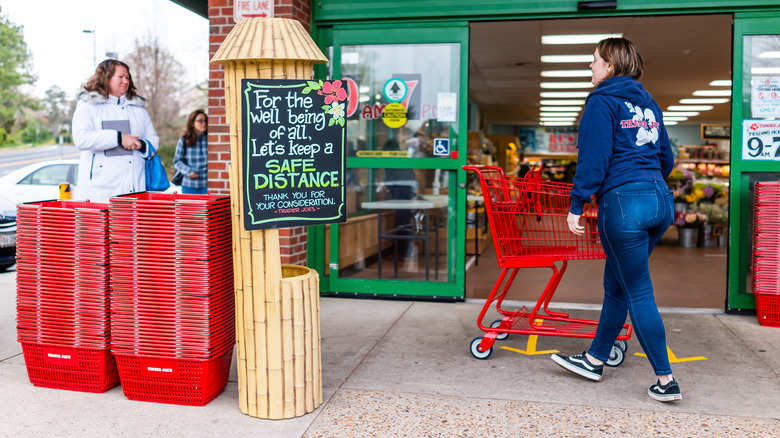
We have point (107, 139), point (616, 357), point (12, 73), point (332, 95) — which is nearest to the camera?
point (332, 95)

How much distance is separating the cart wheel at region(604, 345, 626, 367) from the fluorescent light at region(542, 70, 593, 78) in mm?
8653

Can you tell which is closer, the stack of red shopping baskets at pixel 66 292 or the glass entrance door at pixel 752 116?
the stack of red shopping baskets at pixel 66 292

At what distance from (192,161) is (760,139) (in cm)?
515

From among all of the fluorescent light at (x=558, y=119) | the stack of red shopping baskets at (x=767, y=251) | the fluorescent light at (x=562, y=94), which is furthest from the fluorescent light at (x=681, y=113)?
the stack of red shopping baskets at (x=767, y=251)

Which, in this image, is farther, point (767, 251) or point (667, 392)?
point (767, 251)

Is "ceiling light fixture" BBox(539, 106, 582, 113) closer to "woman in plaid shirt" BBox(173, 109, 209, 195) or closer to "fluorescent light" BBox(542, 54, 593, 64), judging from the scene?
"fluorescent light" BBox(542, 54, 593, 64)

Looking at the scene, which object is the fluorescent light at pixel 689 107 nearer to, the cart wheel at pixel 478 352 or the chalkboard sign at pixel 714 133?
the chalkboard sign at pixel 714 133

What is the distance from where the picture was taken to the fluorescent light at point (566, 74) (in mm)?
11445

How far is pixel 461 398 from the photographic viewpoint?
3070 millimetres

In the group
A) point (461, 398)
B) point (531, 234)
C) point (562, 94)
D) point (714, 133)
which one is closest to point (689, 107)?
point (714, 133)

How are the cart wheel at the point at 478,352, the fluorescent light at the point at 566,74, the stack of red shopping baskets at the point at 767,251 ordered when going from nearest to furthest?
the cart wheel at the point at 478,352, the stack of red shopping baskets at the point at 767,251, the fluorescent light at the point at 566,74

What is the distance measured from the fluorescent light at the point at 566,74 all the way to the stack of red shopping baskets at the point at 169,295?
9567 mm

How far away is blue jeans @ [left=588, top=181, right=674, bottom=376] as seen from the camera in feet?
9.77

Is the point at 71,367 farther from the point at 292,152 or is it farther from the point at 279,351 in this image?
the point at 292,152
